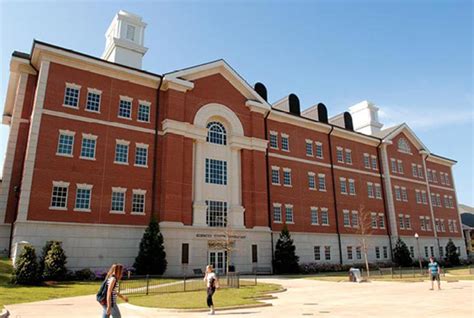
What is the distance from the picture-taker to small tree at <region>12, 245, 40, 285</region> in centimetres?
2106

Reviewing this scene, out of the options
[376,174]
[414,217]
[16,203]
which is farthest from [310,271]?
[16,203]

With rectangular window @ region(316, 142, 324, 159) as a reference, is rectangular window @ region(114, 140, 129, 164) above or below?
below

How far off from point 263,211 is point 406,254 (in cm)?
2225

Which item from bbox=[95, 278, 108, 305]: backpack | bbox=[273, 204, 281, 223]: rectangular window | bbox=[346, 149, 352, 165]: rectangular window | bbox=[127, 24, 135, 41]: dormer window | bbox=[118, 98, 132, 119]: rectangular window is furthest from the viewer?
bbox=[346, 149, 352, 165]: rectangular window

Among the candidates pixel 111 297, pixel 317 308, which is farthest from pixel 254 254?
pixel 111 297

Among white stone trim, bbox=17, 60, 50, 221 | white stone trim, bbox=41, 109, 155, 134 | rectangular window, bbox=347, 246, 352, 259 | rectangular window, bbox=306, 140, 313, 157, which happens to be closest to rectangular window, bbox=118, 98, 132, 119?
white stone trim, bbox=41, 109, 155, 134

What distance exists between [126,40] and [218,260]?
76.4ft

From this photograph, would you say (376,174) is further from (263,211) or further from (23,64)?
(23,64)

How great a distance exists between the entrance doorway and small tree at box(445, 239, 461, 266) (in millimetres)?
37054

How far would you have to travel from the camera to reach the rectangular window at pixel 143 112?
31.9 m

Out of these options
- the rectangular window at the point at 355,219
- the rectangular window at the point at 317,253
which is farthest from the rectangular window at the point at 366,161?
the rectangular window at the point at 317,253

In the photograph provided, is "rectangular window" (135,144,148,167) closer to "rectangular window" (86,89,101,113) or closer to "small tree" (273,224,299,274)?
"rectangular window" (86,89,101,113)

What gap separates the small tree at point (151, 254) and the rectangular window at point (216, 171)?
299 inches

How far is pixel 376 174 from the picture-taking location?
49719 mm
